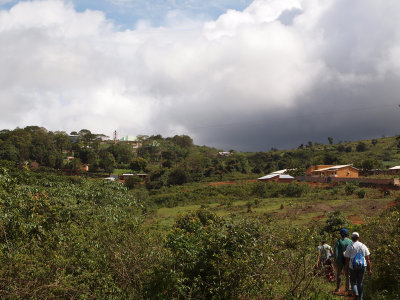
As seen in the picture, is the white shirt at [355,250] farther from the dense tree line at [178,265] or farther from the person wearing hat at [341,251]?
the dense tree line at [178,265]

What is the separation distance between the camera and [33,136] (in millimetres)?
66125

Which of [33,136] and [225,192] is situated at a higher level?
[33,136]

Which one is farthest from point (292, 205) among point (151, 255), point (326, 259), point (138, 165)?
point (138, 165)

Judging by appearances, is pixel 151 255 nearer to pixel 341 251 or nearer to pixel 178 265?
pixel 178 265

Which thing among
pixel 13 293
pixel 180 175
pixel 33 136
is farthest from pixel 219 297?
pixel 33 136

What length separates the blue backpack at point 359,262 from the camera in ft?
19.3

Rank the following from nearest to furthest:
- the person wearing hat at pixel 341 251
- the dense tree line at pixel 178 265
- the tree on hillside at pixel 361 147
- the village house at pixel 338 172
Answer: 1. the dense tree line at pixel 178 265
2. the person wearing hat at pixel 341 251
3. the village house at pixel 338 172
4. the tree on hillside at pixel 361 147

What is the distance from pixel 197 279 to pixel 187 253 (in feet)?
1.41

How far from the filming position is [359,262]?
5.91 metres

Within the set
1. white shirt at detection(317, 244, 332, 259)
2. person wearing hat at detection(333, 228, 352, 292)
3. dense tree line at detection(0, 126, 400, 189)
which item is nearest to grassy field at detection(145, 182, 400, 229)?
white shirt at detection(317, 244, 332, 259)

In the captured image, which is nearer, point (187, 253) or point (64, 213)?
point (187, 253)

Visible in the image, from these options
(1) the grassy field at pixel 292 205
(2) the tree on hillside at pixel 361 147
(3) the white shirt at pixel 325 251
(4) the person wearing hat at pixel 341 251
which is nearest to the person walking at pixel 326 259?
(3) the white shirt at pixel 325 251

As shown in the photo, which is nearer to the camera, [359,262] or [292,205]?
[359,262]

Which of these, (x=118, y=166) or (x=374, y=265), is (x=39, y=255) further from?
(x=118, y=166)
